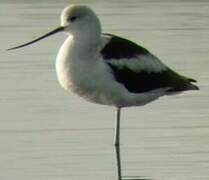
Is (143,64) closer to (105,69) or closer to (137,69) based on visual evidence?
(137,69)

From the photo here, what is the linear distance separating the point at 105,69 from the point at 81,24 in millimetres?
456

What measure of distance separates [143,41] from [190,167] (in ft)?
18.4

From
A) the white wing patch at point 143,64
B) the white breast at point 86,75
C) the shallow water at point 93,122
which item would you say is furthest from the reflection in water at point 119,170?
the white wing patch at point 143,64

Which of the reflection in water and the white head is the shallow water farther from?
the white head

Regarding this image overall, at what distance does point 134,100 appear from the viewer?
1239cm

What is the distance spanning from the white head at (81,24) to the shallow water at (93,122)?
0.80 meters

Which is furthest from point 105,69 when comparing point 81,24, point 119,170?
point 119,170

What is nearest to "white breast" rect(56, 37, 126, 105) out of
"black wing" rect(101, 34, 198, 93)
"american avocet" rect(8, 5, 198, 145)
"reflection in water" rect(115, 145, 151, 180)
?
"american avocet" rect(8, 5, 198, 145)

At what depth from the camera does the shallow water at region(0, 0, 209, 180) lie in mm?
11102

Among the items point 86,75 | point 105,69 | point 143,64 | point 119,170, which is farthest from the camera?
point 143,64

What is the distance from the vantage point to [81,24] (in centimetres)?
1220

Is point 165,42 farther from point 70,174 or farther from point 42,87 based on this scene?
point 70,174

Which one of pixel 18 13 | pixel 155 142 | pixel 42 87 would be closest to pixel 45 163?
pixel 155 142

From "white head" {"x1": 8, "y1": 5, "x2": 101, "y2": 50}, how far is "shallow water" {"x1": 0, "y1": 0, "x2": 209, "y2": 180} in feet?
2.63
